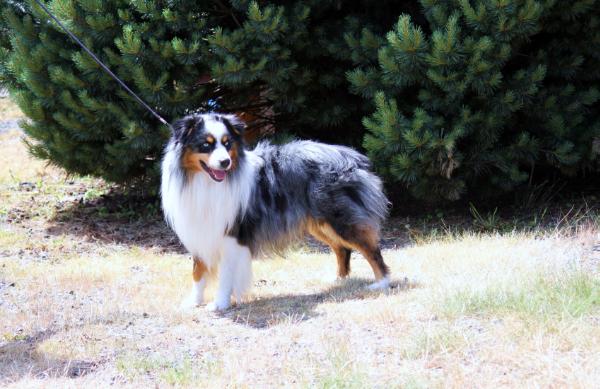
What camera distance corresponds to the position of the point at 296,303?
576 cm

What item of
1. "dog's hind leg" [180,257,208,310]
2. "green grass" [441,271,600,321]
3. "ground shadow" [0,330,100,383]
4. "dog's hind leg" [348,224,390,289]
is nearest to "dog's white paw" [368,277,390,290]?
"dog's hind leg" [348,224,390,289]

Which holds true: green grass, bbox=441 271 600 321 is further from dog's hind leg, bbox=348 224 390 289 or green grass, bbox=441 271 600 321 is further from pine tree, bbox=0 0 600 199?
pine tree, bbox=0 0 600 199

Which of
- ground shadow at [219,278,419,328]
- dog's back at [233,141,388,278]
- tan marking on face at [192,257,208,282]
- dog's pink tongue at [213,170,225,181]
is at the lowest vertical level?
ground shadow at [219,278,419,328]

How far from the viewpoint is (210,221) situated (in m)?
5.78

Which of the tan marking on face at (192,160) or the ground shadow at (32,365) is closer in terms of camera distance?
the ground shadow at (32,365)

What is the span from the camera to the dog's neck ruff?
225 inches

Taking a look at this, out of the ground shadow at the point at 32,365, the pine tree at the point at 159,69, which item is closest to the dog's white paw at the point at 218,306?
the ground shadow at the point at 32,365

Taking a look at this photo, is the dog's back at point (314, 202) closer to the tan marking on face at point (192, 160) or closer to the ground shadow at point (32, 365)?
the tan marking on face at point (192, 160)

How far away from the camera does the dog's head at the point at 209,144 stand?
18.0ft

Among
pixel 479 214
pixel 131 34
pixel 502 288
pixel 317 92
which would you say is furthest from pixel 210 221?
pixel 479 214

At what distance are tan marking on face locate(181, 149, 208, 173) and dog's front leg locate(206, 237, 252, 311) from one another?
0.63m

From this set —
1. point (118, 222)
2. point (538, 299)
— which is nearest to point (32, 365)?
point (538, 299)

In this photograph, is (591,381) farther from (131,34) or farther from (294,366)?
(131,34)

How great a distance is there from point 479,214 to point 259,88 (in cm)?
312
